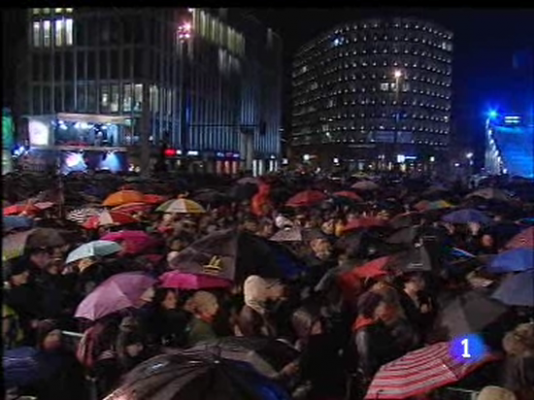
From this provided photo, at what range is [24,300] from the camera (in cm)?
711

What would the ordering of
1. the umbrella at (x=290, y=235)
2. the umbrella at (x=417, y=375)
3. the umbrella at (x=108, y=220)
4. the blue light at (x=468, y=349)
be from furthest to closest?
1. the umbrella at (x=108, y=220)
2. the umbrella at (x=290, y=235)
3. the blue light at (x=468, y=349)
4. the umbrella at (x=417, y=375)

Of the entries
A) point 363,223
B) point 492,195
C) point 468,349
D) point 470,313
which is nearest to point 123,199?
point 363,223

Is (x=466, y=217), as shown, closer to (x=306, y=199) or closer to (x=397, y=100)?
(x=306, y=199)

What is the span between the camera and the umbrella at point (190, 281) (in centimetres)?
730

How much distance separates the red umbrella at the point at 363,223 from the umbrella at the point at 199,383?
280 inches

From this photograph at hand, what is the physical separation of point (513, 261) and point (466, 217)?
18.0ft

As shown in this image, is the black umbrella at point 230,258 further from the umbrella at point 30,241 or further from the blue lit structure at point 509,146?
the blue lit structure at point 509,146

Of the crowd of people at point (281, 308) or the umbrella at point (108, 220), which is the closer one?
the crowd of people at point (281, 308)

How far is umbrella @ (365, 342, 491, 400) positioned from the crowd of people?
12 mm

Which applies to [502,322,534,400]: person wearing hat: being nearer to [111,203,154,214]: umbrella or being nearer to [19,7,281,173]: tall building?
[111,203,154,214]: umbrella

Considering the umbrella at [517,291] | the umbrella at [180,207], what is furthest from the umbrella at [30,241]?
the umbrella at [517,291]

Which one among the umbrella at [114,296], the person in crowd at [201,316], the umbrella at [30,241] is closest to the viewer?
the person in crowd at [201,316]

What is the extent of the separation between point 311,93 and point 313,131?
46.4ft

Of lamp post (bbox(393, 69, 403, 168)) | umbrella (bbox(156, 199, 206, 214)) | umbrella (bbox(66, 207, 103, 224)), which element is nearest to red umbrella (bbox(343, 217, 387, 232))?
umbrella (bbox(156, 199, 206, 214))
